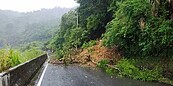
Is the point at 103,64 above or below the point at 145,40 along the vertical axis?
below

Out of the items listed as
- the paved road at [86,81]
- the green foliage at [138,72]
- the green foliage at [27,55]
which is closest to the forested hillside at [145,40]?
the green foliage at [138,72]

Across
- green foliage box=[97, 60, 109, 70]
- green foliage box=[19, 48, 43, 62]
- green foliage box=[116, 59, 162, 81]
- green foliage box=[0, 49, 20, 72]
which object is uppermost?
green foliage box=[0, 49, 20, 72]

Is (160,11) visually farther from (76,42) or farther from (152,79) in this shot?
(76,42)

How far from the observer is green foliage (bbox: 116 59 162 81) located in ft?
56.0

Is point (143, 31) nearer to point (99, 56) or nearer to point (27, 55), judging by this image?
point (99, 56)

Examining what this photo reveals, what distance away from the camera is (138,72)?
733 inches

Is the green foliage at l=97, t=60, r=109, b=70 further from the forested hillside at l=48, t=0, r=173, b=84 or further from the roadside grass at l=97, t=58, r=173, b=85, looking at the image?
the roadside grass at l=97, t=58, r=173, b=85

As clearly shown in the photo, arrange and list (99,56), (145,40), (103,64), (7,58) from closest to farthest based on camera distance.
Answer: (7,58), (145,40), (103,64), (99,56)

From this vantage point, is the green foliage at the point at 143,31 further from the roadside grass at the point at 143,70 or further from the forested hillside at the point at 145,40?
the roadside grass at the point at 143,70

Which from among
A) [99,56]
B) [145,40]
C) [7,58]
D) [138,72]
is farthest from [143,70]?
[99,56]

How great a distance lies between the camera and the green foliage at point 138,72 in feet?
56.0

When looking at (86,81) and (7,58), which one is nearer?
(7,58)

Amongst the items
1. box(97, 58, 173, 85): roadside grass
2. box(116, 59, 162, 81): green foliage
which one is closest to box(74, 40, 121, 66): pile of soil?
box(97, 58, 173, 85): roadside grass

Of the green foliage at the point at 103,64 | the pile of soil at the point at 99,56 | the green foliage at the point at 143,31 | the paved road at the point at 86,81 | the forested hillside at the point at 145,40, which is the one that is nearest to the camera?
the paved road at the point at 86,81
